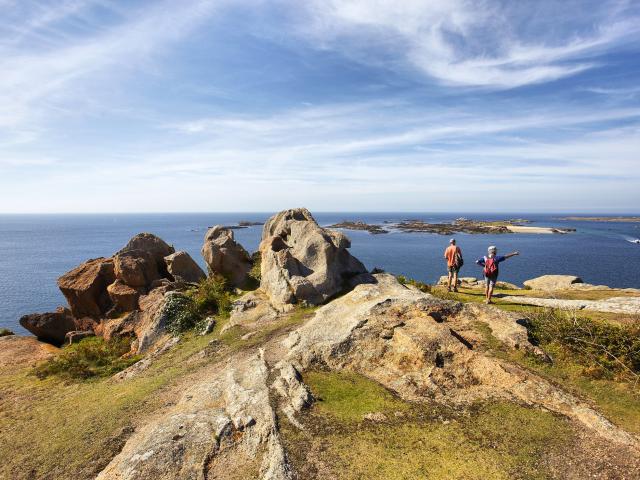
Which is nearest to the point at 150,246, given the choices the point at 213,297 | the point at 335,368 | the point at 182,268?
the point at 182,268

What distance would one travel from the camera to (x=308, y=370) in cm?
1527

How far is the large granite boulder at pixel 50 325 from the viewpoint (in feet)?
108

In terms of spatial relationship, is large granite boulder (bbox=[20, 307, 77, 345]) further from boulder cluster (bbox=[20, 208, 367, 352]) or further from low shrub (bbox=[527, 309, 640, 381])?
low shrub (bbox=[527, 309, 640, 381])

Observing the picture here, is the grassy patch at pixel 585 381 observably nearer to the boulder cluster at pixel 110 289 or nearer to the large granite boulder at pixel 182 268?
the boulder cluster at pixel 110 289

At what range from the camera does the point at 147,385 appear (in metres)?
17.0

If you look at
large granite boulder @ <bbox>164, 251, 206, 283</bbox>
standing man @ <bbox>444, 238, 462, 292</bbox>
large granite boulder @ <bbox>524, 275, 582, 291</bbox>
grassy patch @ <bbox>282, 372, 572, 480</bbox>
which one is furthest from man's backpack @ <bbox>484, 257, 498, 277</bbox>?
large granite boulder @ <bbox>164, 251, 206, 283</bbox>

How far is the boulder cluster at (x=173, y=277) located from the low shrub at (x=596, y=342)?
1303 centimetres

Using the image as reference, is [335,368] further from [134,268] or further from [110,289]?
[110,289]

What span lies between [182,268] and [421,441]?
2985 cm

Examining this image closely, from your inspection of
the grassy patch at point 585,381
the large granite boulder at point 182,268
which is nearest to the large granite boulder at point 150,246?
the large granite boulder at point 182,268

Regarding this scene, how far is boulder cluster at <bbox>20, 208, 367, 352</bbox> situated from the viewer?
25.6 metres

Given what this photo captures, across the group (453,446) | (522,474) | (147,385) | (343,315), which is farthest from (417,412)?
(147,385)

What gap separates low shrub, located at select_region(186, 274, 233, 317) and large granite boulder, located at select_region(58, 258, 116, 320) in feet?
34.5

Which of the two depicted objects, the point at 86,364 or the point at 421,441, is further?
the point at 86,364
